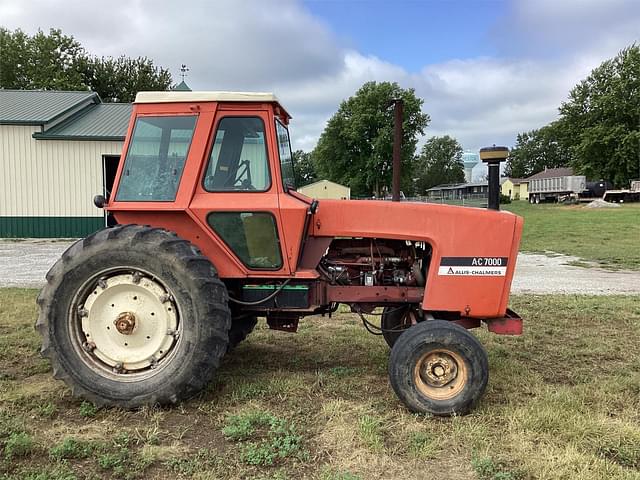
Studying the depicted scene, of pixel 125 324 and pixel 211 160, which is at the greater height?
pixel 211 160

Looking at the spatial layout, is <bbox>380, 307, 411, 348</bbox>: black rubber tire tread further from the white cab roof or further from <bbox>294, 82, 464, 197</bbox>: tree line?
<bbox>294, 82, 464, 197</bbox>: tree line

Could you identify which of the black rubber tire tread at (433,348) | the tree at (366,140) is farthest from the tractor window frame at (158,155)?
the tree at (366,140)

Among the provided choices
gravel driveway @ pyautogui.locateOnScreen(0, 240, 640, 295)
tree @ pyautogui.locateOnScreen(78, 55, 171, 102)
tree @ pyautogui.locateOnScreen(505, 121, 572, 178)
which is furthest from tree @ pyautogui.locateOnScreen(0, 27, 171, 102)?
tree @ pyautogui.locateOnScreen(505, 121, 572, 178)

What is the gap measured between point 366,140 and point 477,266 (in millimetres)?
52646

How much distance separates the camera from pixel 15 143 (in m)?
15.4

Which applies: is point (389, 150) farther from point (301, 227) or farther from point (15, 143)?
point (301, 227)

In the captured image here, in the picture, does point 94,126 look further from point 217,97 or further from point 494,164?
point 494,164

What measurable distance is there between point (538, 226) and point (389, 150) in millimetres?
30887

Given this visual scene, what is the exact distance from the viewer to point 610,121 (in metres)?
50.6

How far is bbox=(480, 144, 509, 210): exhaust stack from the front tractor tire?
2220mm

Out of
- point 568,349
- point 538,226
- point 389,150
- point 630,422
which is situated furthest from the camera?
point 389,150

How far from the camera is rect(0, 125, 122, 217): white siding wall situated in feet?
50.5

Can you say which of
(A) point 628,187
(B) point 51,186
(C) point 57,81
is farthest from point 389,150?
(B) point 51,186

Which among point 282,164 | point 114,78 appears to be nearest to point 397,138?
point 282,164
